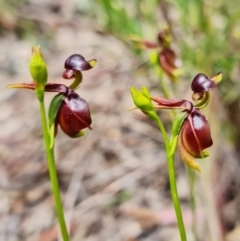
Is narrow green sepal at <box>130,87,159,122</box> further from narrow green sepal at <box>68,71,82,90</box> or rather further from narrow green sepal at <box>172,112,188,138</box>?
narrow green sepal at <box>68,71,82,90</box>

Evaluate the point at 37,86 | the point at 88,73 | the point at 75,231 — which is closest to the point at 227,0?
the point at 88,73

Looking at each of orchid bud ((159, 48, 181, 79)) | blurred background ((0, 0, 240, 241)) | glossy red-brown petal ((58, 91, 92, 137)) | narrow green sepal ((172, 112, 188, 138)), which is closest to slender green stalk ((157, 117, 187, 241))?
narrow green sepal ((172, 112, 188, 138))

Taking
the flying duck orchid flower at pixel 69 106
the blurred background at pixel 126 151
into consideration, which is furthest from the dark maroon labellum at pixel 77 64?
the blurred background at pixel 126 151

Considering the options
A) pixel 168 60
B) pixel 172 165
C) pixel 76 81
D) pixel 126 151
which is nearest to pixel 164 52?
A: pixel 168 60

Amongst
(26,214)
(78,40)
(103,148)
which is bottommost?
(26,214)

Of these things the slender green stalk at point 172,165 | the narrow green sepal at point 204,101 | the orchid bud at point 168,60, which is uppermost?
the orchid bud at point 168,60

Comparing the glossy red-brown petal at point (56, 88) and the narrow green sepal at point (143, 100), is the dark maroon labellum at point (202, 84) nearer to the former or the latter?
the narrow green sepal at point (143, 100)

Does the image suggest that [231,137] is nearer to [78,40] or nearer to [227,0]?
[227,0]
